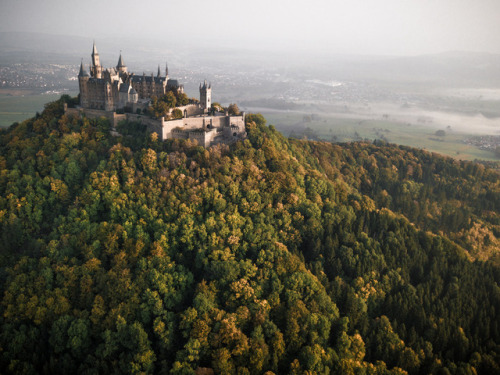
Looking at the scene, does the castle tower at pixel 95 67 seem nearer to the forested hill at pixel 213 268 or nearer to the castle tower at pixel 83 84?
→ the castle tower at pixel 83 84

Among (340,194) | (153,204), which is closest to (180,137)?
(153,204)

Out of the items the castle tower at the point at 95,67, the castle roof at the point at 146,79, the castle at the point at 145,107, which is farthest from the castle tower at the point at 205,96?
the castle tower at the point at 95,67

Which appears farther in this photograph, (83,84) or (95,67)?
(95,67)

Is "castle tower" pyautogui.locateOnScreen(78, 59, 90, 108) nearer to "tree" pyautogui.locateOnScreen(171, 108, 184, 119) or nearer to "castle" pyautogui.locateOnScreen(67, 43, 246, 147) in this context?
"castle" pyautogui.locateOnScreen(67, 43, 246, 147)

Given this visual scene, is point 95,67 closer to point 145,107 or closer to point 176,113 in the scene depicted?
point 145,107

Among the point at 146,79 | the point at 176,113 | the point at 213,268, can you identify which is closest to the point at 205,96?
the point at 176,113
